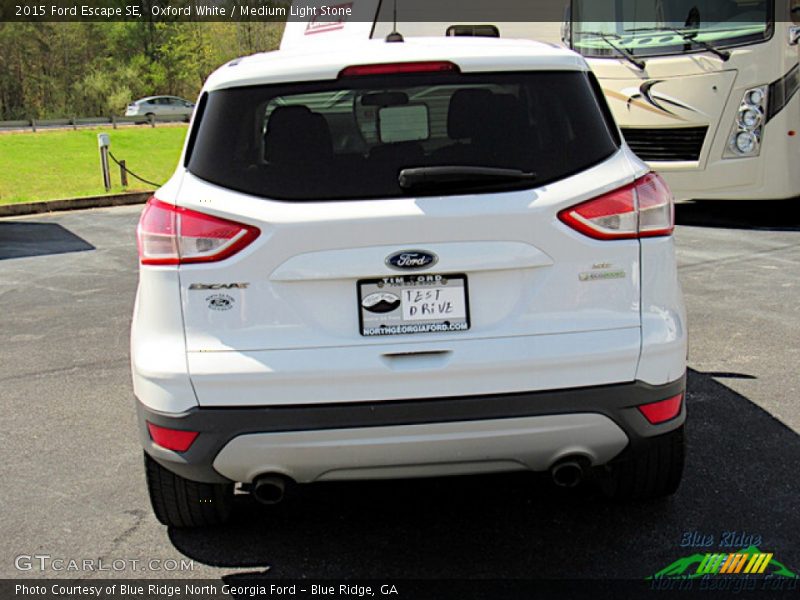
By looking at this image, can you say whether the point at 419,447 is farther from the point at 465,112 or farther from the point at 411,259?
the point at 465,112

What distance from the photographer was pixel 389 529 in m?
3.67

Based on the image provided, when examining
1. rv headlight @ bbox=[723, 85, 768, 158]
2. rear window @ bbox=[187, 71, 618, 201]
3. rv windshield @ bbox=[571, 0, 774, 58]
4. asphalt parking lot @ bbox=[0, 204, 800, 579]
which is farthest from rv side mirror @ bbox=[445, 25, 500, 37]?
rear window @ bbox=[187, 71, 618, 201]

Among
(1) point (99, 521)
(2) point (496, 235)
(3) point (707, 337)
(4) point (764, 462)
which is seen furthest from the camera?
(3) point (707, 337)

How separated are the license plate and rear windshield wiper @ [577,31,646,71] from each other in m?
8.41

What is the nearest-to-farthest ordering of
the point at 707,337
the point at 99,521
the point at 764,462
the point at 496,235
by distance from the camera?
the point at 496,235 → the point at 99,521 → the point at 764,462 → the point at 707,337

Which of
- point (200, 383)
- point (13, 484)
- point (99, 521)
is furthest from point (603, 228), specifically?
point (13, 484)

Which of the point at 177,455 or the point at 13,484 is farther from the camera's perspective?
the point at 13,484

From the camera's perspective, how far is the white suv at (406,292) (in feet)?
9.86

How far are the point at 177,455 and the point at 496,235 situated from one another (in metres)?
1.22

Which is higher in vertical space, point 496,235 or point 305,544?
point 496,235

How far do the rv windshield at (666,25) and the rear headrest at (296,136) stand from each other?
8228mm

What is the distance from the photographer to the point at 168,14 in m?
77.1

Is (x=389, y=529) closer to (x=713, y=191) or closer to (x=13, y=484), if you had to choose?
(x=13, y=484)

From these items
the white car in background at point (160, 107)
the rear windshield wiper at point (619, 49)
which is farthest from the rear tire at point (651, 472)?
the white car in background at point (160, 107)
